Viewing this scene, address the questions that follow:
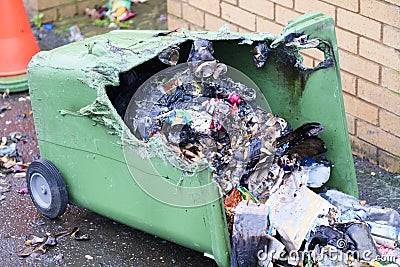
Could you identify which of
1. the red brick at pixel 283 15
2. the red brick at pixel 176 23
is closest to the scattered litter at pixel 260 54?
the red brick at pixel 283 15

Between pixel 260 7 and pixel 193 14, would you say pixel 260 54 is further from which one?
pixel 193 14

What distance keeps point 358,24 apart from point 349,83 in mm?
395

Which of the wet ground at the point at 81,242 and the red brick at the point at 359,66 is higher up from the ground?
the red brick at the point at 359,66

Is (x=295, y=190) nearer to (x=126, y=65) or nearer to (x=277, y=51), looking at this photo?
(x=277, y=51)

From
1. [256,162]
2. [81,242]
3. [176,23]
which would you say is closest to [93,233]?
[81,242]

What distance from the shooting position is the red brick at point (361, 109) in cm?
495

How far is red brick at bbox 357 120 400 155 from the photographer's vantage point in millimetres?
4879

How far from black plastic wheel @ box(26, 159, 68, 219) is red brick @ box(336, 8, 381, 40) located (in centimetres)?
198

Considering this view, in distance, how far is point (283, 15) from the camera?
5387 mm

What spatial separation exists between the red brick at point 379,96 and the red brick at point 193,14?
158 cm

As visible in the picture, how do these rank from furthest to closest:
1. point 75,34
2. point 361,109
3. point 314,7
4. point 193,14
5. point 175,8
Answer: point 75,34
point 175,8
point 193,14
point 314,7
point 361,109

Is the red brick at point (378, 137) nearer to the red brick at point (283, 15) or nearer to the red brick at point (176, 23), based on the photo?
the red brick at point (283, 15)

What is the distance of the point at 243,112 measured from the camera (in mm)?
4297

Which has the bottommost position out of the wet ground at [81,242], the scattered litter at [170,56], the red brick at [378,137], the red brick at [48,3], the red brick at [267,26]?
the wet ground at [81,242]
